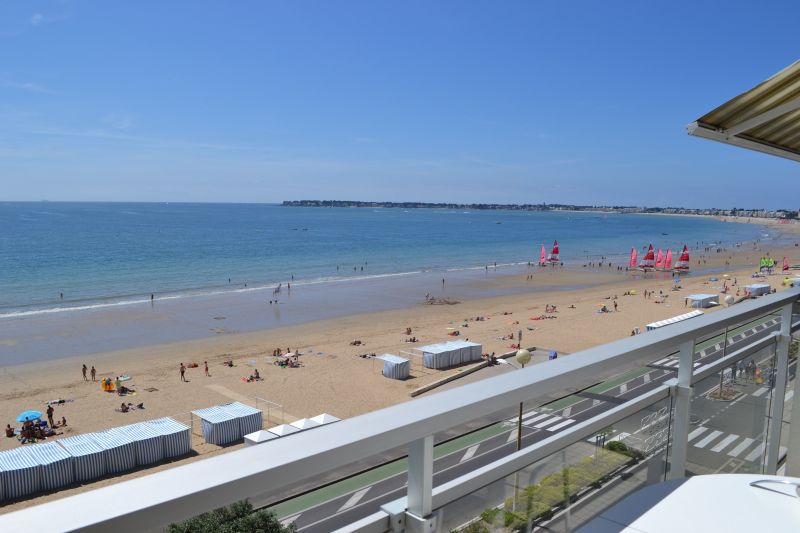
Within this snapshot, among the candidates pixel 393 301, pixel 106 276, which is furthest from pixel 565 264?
pixel 106 276

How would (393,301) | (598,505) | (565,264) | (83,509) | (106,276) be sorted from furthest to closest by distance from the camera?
(565,264)
(106,276)
(393,301)
(598,505)
(83,509)

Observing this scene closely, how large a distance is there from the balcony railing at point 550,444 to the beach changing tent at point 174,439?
13464mm

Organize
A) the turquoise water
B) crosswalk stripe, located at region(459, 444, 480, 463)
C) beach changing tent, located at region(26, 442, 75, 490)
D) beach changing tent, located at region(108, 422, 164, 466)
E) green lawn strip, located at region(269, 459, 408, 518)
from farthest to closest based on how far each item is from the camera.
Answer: the turquoise water → beach changing tent, located at region(108, 422, 164, 466) → beach changing tent, located at region(26, 442, 75, 490) → crosswalk stripe, located at region(459, 444, 480, 463) → green lawn strip, located at region(269, 459, 408, 518)

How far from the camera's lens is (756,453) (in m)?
2.85

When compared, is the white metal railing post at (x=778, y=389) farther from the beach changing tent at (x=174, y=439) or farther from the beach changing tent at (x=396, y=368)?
the beach changing tent at (x=396, y=368)

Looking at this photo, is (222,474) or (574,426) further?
(574,426)

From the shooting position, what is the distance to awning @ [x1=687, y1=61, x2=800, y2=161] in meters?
2.12

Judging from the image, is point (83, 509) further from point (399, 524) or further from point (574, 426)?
point (574, 426)

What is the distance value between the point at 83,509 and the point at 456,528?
81 cm

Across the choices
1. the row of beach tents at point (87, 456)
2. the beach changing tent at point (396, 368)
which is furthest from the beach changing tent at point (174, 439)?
the beach changing tent at point (396, 368)

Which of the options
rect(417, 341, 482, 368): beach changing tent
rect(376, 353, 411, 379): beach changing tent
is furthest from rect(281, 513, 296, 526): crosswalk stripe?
rect(417, 341, 482, 368): beach changing tent

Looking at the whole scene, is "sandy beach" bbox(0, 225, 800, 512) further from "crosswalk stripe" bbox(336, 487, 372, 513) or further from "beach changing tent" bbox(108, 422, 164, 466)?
"crosswalk stripe" bbox(336, 487, 372, 513)

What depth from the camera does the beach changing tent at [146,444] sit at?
13516mm

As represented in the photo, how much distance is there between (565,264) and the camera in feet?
211
